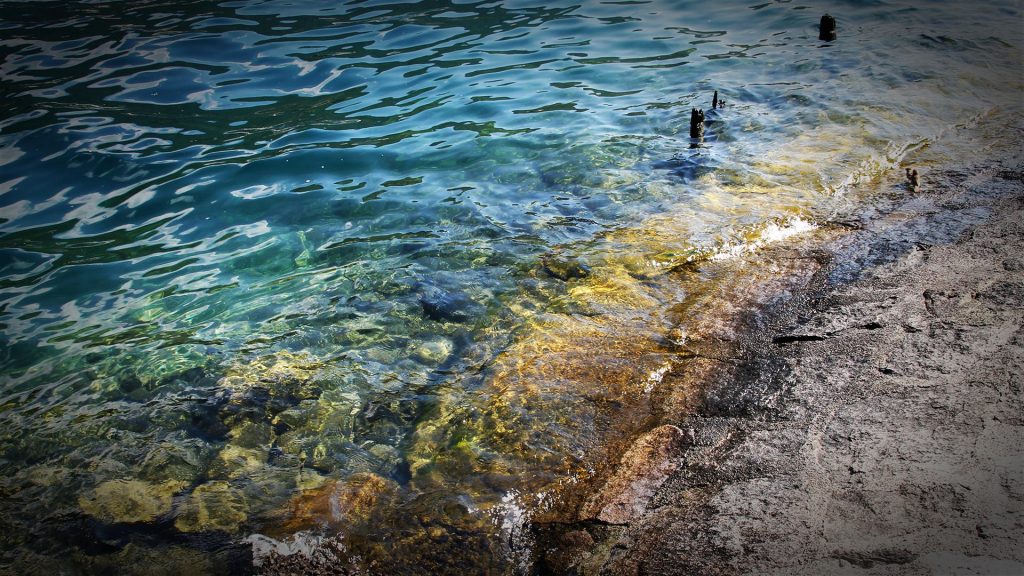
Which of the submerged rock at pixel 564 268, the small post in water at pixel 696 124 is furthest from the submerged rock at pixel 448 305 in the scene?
the small post in water at pixel 696 124

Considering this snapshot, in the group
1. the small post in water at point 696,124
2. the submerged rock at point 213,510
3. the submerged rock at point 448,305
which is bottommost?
the submerged rock at point 213,510

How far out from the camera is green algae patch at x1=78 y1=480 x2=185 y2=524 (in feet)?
9.91

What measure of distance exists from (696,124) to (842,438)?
4555mm

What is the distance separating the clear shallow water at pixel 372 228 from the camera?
318 cm

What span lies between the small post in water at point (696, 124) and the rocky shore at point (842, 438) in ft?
9.07

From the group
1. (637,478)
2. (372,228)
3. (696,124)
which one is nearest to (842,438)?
(637,478)

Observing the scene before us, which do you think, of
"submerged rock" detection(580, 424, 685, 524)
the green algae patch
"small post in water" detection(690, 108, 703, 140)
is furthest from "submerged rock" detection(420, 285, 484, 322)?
"small post in water" detection(690, 108, 703, 140)

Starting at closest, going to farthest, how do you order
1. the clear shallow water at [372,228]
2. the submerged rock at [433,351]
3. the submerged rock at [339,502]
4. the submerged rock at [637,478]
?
1. the submerged rock at [637,478]
2. the submerged rock at [339,502]
3. the clear shallow water at [372,228]
4. the submerged rock at [433,351]

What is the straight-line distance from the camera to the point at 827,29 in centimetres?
934

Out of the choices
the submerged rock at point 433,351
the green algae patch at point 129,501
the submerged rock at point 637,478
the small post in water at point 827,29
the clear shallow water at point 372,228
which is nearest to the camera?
the submerged rock at point 637,478

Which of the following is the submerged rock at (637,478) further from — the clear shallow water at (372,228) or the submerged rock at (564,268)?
the submerged rock at (564,268)

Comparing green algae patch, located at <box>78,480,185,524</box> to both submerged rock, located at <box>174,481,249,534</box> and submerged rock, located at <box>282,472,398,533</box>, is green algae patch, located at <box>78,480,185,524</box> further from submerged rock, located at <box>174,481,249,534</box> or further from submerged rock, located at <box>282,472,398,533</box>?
submerged rock, located at <box>282,472,398,533</box>

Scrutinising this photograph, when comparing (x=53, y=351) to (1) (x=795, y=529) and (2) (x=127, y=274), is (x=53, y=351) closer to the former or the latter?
(2) (x=127, y=274)

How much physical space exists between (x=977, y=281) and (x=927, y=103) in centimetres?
449
